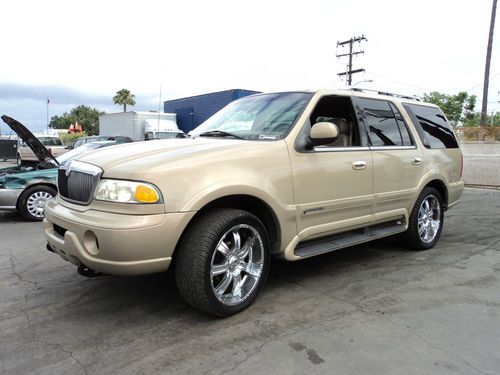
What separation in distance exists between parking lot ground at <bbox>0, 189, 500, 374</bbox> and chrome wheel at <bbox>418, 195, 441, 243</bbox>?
1.92 feet

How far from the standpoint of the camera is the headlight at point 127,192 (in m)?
3.00

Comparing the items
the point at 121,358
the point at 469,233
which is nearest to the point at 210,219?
the point at 121,358

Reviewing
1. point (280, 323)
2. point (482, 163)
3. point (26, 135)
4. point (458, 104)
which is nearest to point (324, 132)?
point (280, 323)

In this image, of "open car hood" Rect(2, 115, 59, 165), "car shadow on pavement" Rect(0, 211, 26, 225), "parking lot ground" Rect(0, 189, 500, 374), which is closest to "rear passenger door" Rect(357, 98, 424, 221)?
Result: "parking lot ground" Rect(0, 189, 500, 374)

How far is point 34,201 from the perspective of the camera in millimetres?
7746

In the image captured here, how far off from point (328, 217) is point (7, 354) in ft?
9.09

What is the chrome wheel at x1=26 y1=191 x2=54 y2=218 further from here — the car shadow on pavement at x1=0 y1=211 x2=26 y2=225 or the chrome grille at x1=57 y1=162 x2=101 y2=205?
the chrome grille at x1=57 y1=162 x2=101 y2=205

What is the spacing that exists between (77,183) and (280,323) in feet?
6.27

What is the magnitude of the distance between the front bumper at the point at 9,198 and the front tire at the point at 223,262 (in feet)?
18.5

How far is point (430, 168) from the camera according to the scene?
541 centimetres

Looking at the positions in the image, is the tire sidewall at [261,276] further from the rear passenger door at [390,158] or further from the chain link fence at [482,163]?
the chain link fence at [482,163]

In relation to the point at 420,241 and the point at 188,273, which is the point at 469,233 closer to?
the point at 420,241

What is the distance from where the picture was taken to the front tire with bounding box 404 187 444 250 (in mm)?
5344

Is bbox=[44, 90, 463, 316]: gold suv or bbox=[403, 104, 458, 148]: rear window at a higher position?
bbox=[403, 104, 458, 148]: rear window
